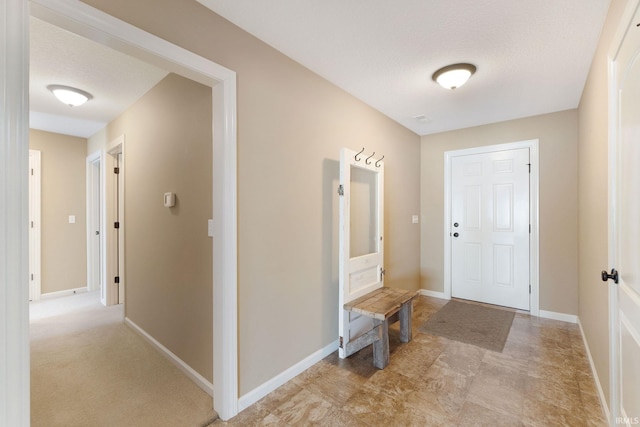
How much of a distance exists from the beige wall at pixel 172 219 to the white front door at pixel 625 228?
223 centimetres

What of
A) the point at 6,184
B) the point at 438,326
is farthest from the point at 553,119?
the point at 6,184

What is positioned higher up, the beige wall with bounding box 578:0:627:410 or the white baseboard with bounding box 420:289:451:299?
the beige wall with bounding box 578:0:627:410

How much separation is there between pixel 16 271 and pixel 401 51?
2.47 meters

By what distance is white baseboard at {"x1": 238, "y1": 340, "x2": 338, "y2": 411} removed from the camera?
1908mm

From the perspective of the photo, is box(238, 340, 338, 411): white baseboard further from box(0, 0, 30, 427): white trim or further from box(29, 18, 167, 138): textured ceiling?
box(29, 18, 167, 138): textured ceiling

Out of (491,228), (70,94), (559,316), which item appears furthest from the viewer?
(491,228)

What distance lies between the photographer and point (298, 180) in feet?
7.56

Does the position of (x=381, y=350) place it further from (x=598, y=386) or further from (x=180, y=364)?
(x=180, y=364)

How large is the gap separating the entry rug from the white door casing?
17.2 ft

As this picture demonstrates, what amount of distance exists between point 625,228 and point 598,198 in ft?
2.65

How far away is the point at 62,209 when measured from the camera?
437cm

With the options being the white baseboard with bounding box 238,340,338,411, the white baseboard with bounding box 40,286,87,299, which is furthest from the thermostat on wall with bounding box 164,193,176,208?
the white baseboard with bounding box 40,286,87,299

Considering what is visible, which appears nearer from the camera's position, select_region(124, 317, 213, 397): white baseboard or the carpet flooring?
the carpet flooring

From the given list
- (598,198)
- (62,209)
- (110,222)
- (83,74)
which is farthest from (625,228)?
(62,209)
